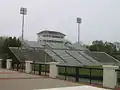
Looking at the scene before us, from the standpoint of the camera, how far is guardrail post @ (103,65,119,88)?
1519cm

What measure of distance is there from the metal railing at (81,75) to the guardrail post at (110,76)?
1.16 metres

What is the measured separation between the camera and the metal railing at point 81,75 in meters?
17.4

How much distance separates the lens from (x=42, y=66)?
87.6ft

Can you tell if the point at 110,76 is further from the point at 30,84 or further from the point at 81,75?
the point at 30,84

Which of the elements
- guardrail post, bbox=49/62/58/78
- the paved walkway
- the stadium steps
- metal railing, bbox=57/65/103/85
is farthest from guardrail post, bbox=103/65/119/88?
the stadium steps

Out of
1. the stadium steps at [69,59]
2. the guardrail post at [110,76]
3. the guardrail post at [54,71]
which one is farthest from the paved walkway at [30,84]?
the stadium steps at [69,59]

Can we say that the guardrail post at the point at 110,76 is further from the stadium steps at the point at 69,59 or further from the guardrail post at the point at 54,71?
the stadium steps at the point at 69,59

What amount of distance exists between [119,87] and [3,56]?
3571 centimetres

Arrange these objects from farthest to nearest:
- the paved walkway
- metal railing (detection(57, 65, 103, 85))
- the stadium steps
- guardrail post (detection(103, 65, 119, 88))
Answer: the stadium steps < metal railing (detection(57, 65, 103, 85)) < guardrail post (detection(103, 65, 119, 88)) < the paved walkway

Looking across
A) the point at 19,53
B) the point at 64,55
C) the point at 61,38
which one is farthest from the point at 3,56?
the point at 61,38

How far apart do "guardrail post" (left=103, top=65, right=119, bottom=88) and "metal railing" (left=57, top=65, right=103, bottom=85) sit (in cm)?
116

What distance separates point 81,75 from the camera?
19.5m

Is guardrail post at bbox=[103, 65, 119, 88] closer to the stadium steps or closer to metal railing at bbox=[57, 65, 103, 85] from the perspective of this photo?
metal railing at bbox=[57, 65, 103, 85]

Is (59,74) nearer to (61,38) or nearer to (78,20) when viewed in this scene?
(78,20)
